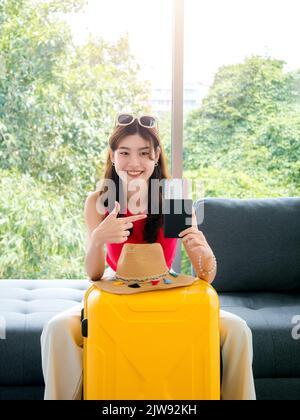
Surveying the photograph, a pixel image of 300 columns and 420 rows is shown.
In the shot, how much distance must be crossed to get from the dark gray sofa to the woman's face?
0.59 metres

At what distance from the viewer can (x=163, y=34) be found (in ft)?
9.79

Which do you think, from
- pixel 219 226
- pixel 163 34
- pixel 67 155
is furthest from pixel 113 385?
pixel 163 34

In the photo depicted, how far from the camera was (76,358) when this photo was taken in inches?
68.1

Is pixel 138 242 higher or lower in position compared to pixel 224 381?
higher

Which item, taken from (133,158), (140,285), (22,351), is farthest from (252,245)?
(22,351)

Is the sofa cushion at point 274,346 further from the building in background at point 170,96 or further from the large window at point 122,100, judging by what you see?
the building in background at point 170,96

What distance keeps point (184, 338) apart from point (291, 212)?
1.17 m

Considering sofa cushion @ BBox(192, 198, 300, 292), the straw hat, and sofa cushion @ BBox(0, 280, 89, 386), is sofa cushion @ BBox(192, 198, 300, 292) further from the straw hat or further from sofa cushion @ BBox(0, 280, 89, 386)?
the straw hat

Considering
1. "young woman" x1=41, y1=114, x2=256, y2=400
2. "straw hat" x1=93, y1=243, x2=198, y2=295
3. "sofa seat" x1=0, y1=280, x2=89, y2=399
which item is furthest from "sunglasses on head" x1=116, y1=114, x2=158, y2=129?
"sofa seat" x1=0, y1=280, x2=89, y2=399

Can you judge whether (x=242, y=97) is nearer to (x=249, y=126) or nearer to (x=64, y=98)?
(x=249, y=126)

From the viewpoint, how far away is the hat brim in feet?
5.54

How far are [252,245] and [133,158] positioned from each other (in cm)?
82

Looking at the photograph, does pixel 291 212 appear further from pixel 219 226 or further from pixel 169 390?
pixel 169 390

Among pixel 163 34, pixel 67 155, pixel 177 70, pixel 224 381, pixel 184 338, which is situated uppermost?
pixel 163 34
